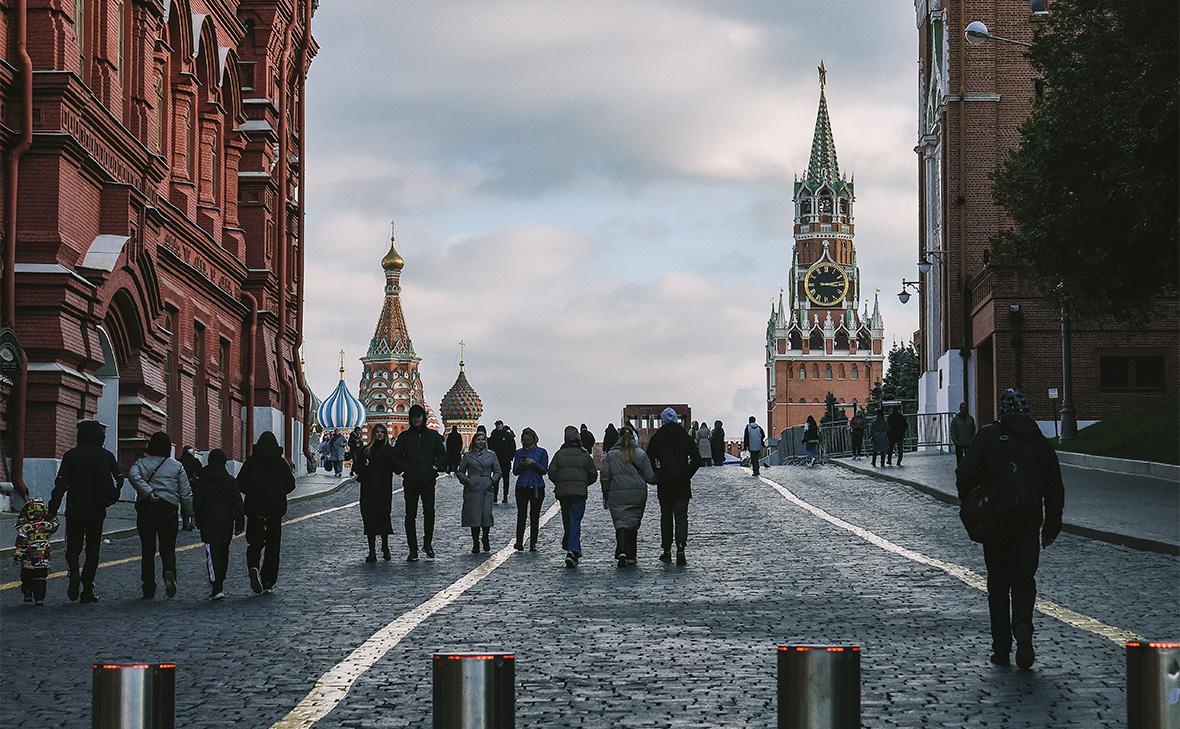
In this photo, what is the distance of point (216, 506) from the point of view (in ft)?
57.1

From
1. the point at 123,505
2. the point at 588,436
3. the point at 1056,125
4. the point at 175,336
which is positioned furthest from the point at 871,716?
the point at 588,436

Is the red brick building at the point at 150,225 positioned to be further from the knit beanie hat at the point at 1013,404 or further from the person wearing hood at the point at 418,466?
the knit beanie hat at the point at 1013,404

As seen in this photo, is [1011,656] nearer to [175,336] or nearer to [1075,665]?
[1075,665]

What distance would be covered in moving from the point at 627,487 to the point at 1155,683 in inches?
568

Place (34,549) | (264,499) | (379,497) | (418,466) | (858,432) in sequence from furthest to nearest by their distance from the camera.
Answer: (858,432)
(418,466)
(379,497)
(264,499)
(34,549)

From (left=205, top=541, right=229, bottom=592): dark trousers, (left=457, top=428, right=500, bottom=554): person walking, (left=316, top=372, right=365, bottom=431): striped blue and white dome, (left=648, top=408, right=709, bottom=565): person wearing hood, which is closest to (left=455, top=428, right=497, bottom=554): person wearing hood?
(left=457, top=428, right=500, bottom=554): person walking

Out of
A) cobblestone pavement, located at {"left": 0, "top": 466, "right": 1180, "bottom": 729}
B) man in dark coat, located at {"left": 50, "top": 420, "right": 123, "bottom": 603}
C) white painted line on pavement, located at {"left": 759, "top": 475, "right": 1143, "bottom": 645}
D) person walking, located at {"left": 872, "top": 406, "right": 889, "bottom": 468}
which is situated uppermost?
person walking, located at {"left": 872, "top": 406, "right": 889, "bottom": 468}

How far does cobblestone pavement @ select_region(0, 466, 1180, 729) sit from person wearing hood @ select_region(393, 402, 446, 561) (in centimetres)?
54

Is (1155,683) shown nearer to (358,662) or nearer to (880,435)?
(358,662)

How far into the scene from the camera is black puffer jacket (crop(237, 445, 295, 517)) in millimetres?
17734

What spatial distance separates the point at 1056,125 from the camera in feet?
105

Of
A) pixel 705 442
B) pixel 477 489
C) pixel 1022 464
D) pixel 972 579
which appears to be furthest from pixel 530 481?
pixel 705 442

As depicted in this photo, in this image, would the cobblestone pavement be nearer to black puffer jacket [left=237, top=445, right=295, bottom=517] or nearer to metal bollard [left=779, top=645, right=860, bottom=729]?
black puffer jacket [left=237, top=445, right=295, bottom=517]

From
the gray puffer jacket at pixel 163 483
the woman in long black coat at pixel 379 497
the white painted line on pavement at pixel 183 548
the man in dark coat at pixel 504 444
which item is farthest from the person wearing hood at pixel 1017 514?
the man in dark coat at pixel 504 444
